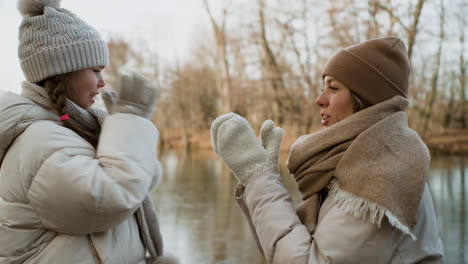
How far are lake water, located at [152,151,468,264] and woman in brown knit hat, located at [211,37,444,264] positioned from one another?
2273mm

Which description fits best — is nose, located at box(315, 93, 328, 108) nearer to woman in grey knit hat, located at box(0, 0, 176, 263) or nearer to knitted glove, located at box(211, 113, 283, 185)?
knitted glove, located at box(211, 113, 283, 185)

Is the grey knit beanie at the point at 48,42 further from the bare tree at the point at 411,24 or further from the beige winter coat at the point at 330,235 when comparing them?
the bare tree at the point at 411,24

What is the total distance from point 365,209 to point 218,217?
5.59 m

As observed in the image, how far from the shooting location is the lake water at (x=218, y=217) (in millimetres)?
4848

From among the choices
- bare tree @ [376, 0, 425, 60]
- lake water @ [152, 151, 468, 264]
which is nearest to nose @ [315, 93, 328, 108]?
lake water @ [152, 151, 468, 264]

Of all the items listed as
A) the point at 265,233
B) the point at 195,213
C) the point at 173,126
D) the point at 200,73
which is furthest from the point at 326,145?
the point at 173,126

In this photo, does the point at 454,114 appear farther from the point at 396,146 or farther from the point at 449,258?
the point at 396,146

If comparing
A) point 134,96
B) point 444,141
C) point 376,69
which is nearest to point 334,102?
point 376,69

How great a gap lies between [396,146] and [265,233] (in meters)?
0.58

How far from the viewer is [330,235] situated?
4.48 feet

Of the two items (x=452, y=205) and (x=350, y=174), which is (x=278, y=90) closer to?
(x=452, y=205)

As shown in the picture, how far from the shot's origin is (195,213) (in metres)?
6.96

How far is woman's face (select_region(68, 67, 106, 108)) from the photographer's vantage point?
1.54 m

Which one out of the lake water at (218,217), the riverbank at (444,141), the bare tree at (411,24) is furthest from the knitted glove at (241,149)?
the riverbank at (444,141)
